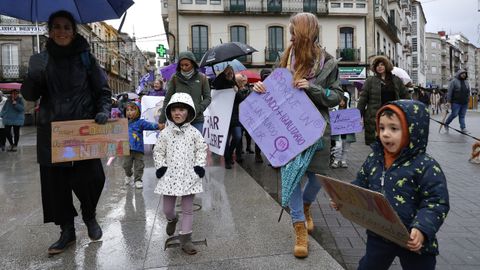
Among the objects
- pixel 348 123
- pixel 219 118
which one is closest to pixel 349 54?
pixel 348 123

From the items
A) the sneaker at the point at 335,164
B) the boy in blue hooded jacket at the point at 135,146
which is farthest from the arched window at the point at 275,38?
the boy in blue hooded jacket at the point at 135,146

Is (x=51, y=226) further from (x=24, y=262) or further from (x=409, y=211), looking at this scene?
(x=409, y=211)

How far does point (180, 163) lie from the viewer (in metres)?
3.62

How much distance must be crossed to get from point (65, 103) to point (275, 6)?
3266cm

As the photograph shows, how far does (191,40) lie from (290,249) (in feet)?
101

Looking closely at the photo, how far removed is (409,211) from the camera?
2.22 meters

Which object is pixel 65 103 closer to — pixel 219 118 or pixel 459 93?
pixel 219 118

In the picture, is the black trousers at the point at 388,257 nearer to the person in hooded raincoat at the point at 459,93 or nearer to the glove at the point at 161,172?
the glove at the point at 161,172

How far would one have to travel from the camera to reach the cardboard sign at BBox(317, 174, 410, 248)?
6.39 ft

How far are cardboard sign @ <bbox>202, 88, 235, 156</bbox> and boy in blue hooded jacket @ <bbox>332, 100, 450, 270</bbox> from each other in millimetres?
4856

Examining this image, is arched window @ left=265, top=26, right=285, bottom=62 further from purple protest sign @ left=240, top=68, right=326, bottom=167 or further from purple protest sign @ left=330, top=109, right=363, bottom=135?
purple protest sign @ left=240, top=68, right=326, bottom=167

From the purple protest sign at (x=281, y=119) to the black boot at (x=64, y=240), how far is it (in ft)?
5.79

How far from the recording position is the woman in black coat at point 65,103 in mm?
3471

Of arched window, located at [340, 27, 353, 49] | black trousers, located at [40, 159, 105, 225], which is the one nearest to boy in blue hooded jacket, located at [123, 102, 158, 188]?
black trousers, located at [40, 159, 105, 225]
